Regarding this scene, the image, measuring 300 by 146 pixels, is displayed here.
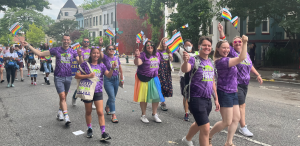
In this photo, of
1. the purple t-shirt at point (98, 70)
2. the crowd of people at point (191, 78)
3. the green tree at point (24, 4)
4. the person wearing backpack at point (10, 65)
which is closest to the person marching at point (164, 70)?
the crowd of people at point (191, 78)

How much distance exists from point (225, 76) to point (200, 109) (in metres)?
0.72

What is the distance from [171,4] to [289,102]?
→ 51.5ft

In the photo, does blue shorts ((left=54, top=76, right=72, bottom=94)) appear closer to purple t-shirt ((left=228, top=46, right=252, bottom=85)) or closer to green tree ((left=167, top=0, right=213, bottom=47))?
purple t-shirt ((left=228, top=46, right=252, bottom=85))

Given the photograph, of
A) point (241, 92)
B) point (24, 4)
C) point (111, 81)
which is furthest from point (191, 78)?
point (24, 4)

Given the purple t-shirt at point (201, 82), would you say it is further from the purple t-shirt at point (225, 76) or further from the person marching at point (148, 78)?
the person marching at point (148, 78)

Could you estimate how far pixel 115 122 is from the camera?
584cm

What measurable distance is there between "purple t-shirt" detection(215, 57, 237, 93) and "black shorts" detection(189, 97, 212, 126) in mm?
467

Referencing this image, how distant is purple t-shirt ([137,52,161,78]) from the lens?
5.64 metres

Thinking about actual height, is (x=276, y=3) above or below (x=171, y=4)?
below

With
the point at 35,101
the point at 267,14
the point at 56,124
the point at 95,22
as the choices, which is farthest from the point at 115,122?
the point at 95,22

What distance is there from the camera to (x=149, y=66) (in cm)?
564

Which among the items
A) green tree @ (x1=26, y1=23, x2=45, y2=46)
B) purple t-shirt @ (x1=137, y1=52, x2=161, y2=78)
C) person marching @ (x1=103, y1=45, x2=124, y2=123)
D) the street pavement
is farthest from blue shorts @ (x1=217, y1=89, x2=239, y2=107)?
green tree @ (x1=26, y1=23, x2=45, y2=46)

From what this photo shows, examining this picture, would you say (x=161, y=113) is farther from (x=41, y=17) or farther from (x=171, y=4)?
(x=41, y=17)

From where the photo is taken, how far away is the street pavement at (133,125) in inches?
185
